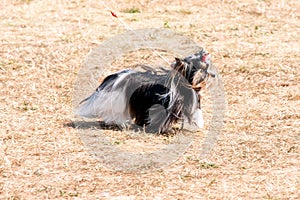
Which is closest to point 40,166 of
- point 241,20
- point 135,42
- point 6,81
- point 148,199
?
point 148,199

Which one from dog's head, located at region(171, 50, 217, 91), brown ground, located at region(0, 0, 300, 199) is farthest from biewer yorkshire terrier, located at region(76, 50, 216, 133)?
brown ground, located at region(0, 0, 300, 199)

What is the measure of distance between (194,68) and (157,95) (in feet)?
1.33

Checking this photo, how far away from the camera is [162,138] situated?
246 inches

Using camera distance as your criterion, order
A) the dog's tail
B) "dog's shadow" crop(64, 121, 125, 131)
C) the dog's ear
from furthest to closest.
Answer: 1. "dog's shadow" crop(64, 121, 125, 131)
2. the dog's tail
3. the dog's ear

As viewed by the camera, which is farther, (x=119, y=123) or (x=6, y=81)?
(x=6, y=81)

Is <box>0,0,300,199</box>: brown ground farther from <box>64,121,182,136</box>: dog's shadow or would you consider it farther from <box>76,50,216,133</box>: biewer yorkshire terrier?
<box>76,50,216,133</box>: biewer yorkshire terrier

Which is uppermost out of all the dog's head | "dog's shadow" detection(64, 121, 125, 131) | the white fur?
the dog's head

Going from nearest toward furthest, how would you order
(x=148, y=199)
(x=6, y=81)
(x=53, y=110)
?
1. (x=148, y=199)
2. (x=53, y=110)
3. (x=6, y=81)

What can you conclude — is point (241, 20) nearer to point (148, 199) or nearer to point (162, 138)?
point (162, 138)

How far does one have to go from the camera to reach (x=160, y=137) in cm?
628

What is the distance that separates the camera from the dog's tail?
632 cm

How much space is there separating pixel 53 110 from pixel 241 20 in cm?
523

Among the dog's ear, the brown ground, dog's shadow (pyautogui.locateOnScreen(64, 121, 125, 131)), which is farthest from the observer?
dog's shadow (pyautogui.locateOnScreen(64, 121, 125, 131))

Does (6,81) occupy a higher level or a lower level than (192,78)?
lower
